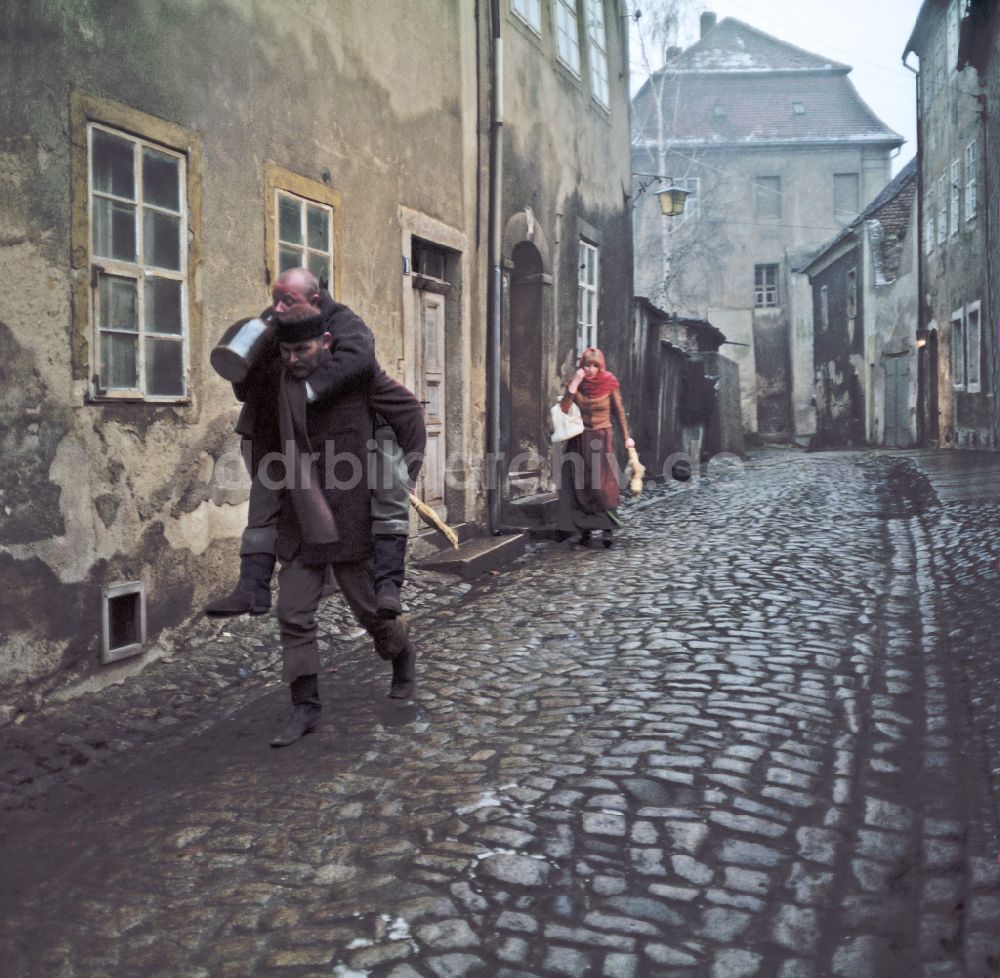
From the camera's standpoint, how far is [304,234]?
25.2 feet

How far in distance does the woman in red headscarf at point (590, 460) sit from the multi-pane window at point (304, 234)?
125 inches

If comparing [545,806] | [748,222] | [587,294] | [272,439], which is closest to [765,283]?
[748,222]

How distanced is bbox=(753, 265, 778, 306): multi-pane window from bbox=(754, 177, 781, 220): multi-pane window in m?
1.76

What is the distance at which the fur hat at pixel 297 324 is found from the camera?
4625mm

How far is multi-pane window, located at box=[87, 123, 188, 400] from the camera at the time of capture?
582 centimetres

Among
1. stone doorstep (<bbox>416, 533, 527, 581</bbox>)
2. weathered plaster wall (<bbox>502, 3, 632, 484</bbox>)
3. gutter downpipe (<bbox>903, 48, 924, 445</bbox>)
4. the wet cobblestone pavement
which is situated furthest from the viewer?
gutter downpipe (<bbox>903, 48, 924, 445</bbox>)

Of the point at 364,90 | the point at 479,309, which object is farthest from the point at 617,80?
the point at 364,90

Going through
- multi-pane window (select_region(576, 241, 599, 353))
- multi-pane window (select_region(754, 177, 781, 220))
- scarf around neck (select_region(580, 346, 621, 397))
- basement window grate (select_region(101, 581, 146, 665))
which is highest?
multi-pane window (select_region(754, 177, 781, 220))

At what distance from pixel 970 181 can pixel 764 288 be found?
20789mm

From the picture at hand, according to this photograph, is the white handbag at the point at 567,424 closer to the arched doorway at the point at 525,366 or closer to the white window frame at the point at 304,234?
the arched doorway at the point at 525,366

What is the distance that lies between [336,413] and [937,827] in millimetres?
2659

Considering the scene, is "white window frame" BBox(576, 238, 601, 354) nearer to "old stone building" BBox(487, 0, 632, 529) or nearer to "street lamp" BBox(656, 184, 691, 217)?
"old stone building" BBox(487, 0, 632, 529)

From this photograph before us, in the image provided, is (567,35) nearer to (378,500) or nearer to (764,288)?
(378,500)

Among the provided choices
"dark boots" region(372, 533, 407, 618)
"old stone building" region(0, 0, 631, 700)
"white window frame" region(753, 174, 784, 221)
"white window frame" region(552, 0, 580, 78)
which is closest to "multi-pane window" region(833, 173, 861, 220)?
"white window frame" region(753, 174, 784, 221)
